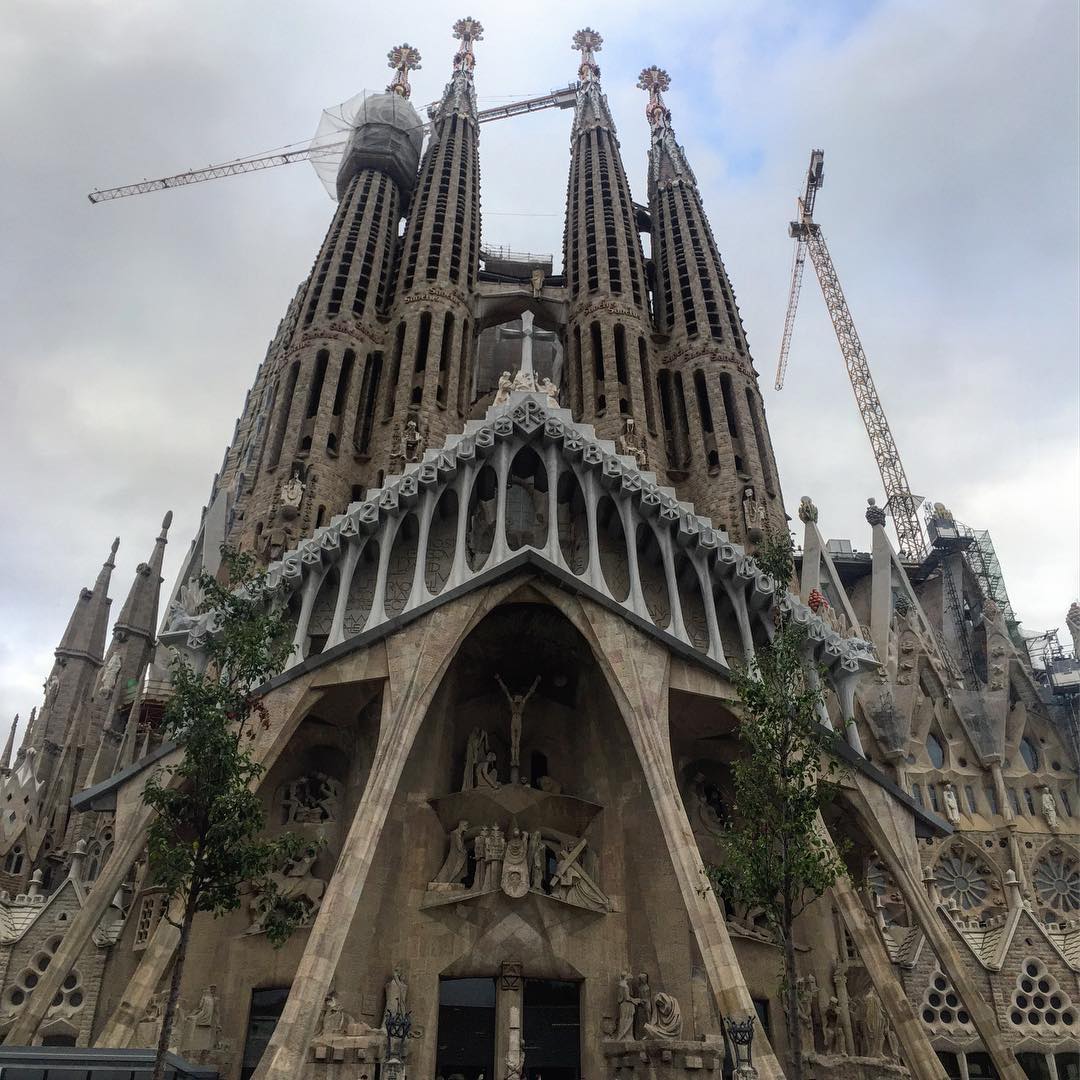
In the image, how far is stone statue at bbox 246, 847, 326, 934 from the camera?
1772 centimetres

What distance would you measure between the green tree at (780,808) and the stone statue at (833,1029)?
18.3 feet

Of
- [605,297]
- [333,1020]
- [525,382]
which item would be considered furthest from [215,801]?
[605,297]

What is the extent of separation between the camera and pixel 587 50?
45969 mm

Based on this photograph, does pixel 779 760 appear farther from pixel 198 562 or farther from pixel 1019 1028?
Result: pixel 198 562

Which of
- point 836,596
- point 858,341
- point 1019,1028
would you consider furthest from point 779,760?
point 858,341

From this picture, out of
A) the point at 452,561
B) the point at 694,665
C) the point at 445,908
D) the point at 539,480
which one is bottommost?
the point at 445,908

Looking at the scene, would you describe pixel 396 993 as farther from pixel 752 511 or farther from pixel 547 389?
pixel 752 511

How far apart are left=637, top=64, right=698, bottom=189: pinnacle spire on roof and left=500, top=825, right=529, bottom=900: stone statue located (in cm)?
2838

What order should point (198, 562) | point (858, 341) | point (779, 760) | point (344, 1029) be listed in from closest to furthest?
1. point (779, 760)
2. point (344, 1029)
3. point (198, 562)
4. point (858, 341)

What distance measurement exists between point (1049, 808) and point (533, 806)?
1677 centimetres

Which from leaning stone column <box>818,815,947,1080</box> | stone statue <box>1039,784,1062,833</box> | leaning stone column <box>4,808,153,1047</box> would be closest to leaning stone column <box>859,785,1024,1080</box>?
leaning stone column <box>818,815,947,1080</box>

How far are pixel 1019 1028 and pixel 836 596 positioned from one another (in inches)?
491

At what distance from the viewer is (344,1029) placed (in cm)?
1598

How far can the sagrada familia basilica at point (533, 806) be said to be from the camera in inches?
644
